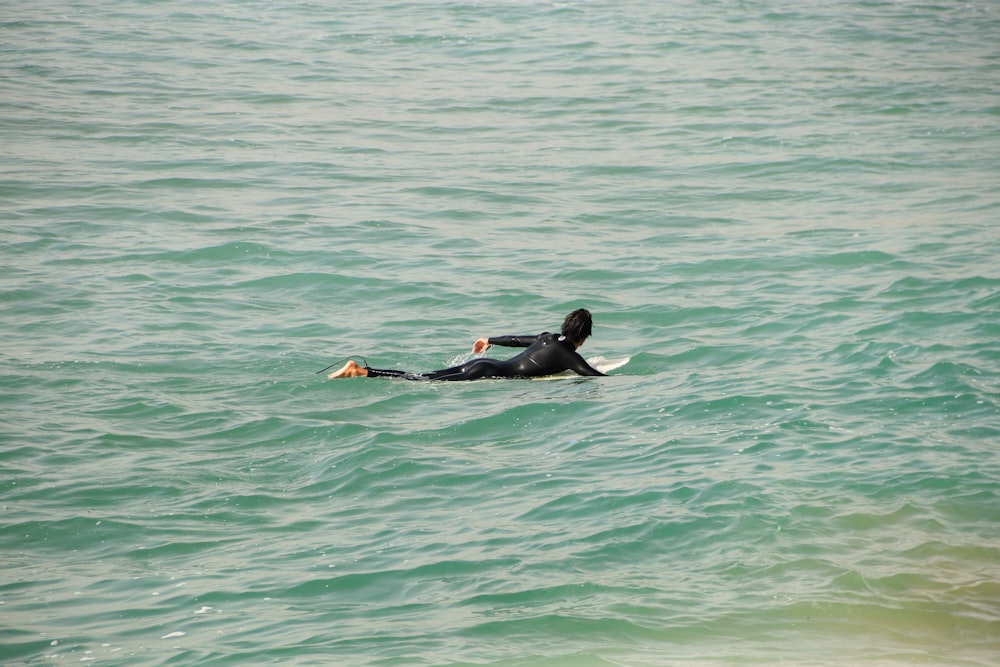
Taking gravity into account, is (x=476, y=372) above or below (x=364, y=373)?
below

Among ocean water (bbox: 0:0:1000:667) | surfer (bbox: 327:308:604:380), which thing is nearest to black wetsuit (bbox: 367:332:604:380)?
surfer (bbox: 327:308:604:380)

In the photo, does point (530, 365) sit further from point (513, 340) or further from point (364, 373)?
point (364, 373)

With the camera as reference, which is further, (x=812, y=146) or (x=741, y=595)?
(x=812, y=146)

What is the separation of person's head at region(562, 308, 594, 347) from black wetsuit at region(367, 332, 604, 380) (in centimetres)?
8

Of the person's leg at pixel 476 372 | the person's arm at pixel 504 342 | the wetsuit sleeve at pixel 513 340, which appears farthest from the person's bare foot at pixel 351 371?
the wetsuit sleeve at pixel 513 340

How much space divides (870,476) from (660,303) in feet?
17.7

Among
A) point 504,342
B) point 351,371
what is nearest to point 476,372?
point 504,342

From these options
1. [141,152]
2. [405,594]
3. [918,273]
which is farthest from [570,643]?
[141,152]

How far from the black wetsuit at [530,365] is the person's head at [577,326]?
84 mm

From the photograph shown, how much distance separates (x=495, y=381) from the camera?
11945 millimetres

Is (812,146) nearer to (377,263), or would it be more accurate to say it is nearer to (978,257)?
(978,257)

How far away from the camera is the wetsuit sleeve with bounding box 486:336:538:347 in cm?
1212

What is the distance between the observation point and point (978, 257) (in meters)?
15.6

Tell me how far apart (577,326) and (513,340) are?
0.81 m
